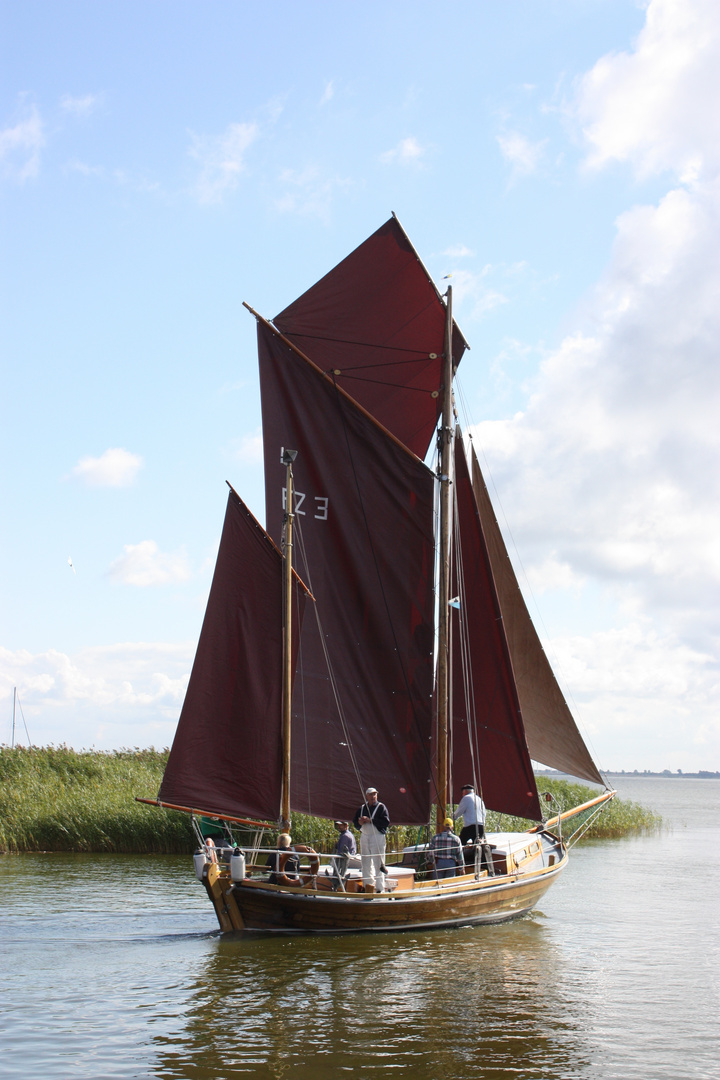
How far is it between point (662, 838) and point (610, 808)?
4.76 meters

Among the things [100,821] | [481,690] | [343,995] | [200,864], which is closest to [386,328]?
[481,690]

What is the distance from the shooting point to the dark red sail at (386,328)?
24531 mm

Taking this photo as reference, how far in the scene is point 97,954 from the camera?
17094 millimetres

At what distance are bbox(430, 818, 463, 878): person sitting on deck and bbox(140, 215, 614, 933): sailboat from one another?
0.90 ft

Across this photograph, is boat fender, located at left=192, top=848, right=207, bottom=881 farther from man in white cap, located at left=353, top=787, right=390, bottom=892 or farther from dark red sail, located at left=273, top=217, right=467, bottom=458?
dark red sail, located at left=273, top=217, right=467, bottom=458

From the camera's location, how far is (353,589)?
22.4m

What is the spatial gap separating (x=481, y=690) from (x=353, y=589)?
393 centimetres

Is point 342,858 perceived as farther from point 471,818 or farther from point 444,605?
point 444,605

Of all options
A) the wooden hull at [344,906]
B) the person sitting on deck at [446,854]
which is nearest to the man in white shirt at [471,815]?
Result: the person sitting on deck at [446,854]

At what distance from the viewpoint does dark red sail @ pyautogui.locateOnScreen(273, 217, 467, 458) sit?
24531 millimetres

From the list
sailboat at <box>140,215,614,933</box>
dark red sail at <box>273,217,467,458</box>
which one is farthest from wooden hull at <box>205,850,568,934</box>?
dark red sail at <box>273,217,467,458</box>

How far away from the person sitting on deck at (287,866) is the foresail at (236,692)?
42.1 inches

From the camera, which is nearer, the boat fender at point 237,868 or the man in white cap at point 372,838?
the boat fender at point 237,868

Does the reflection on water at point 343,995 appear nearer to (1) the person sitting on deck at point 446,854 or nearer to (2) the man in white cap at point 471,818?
(1) the person sitting on deck at point 446,854
